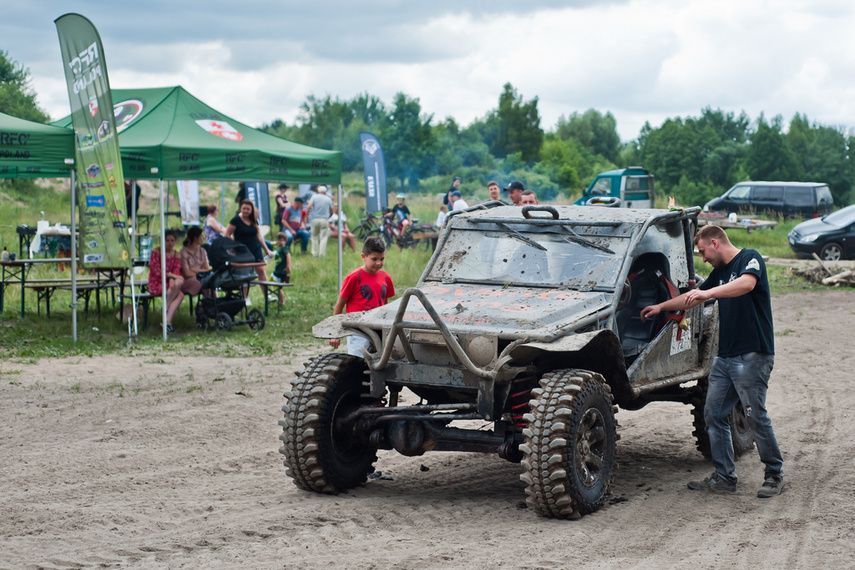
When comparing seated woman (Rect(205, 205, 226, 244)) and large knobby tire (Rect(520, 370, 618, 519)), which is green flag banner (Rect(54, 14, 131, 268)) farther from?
large knobby tire (Rect(520, 370, 618, 519))

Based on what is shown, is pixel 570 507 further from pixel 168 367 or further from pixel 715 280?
pixel 168 367

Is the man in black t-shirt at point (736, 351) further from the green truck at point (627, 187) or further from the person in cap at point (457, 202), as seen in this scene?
the green truck at point (627, 187)

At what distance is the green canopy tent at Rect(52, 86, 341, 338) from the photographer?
12.4m

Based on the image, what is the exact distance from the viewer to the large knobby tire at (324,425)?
19.5 feet

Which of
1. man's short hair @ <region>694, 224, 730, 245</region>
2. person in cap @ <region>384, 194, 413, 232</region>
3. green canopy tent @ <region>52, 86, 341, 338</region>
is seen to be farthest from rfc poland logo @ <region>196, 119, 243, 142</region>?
person in cap @ <region>384, 194, 413, 232</region>

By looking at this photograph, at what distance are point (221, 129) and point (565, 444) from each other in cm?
977

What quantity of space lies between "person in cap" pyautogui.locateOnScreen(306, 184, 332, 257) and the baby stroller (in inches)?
321

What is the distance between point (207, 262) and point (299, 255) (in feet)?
30.1

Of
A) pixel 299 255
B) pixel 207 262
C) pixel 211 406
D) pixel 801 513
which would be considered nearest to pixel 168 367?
pixel 211 406

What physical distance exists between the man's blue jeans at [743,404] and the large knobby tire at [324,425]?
2.45 metres

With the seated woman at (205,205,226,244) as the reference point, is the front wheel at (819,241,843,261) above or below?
below

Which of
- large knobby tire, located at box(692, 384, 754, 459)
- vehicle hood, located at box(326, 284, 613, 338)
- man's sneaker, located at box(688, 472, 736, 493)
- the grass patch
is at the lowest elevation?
man's sneaker, located at box(688, 472, 736, 493)

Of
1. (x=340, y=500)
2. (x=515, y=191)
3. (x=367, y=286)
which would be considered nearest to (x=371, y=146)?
(x=515, y=191)

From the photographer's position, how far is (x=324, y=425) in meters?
5.96
